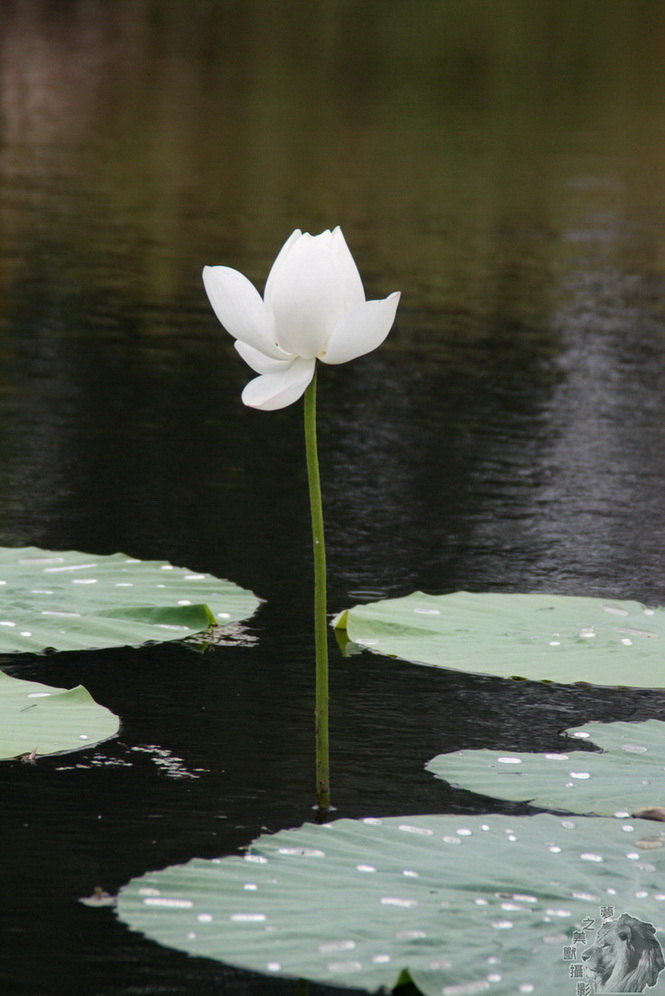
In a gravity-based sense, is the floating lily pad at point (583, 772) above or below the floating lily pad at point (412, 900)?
below

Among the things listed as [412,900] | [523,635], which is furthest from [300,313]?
[523,635]

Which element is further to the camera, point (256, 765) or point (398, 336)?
point (398, 336)

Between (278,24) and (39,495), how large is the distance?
27495mm

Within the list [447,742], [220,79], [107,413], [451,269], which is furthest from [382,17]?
[447,742]

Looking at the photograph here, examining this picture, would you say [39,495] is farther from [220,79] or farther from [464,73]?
[464,73]

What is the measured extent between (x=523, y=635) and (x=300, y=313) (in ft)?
2.75

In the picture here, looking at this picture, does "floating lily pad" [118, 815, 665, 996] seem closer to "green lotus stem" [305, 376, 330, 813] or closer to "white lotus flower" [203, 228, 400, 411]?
"green lotus stem" [305, 376, 330, 813]

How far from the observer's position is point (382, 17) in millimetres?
31250

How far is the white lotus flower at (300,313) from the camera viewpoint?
1.51 m

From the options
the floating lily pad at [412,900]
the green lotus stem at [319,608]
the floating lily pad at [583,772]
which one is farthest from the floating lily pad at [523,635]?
the floating lily pad at [412,900]

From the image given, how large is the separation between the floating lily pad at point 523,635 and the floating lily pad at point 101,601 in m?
0.23

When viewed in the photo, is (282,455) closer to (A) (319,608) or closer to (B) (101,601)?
(B) (101,601)

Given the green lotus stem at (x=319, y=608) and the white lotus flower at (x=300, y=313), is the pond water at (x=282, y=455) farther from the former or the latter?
the white lotus flower at (x=300, y=313)

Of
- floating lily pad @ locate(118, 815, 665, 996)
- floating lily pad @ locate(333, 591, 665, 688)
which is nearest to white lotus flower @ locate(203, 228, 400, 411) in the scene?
floating lily pad @ locate(118, 815, 665, 996)
